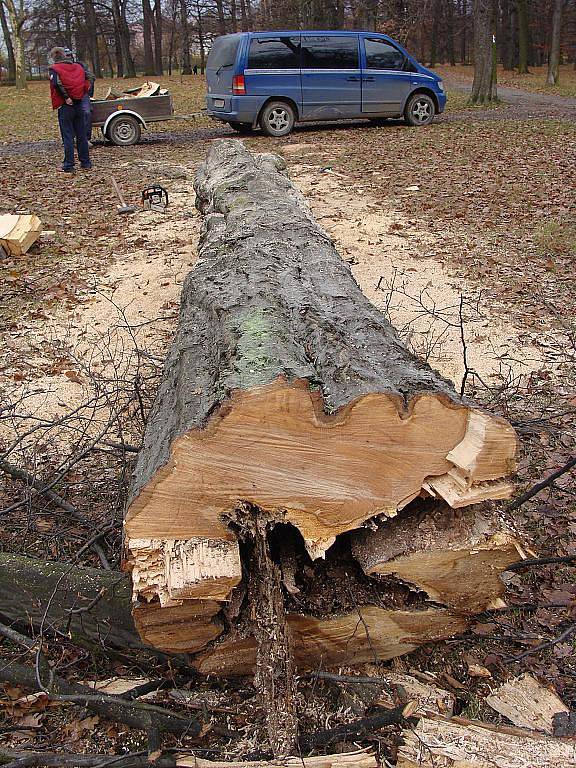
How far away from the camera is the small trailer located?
13.3 m

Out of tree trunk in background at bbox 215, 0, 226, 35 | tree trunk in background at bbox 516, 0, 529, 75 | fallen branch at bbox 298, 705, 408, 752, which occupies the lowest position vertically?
fallen branch at bbox 298, 705, 408, 752

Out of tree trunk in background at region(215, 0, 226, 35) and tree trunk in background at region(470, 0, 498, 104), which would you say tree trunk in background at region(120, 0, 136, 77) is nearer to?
tree trunk in background at region(215, 0, 226, 35)

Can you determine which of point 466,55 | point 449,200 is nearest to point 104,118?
point 449,200

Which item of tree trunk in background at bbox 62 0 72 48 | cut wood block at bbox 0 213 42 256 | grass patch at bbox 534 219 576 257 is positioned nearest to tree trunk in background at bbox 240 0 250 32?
tree trunk in background at bbox 62 0 72 48

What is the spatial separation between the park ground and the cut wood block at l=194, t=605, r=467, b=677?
16 centimetres

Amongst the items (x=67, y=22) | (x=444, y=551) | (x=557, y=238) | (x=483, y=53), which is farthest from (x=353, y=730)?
(x=67, y=22)

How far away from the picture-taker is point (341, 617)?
8.36 feet

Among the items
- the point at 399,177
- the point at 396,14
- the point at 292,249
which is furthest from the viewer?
the point at 396,14

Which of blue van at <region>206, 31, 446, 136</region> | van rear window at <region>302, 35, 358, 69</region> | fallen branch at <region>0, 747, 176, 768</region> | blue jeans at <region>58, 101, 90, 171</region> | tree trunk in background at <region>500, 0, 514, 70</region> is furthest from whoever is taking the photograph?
tree trunk in background at <region>500, 0, 514, 70</region>

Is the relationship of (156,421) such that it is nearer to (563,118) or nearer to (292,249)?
(292,249)

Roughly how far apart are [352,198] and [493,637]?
8049 millimetres

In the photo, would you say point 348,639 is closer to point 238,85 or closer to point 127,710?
point 127,710

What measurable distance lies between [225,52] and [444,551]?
13.7m

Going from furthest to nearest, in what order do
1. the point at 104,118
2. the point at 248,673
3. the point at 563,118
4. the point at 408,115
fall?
the point at 563,118 → the point at 408,115 → the point at 104,118 → the point at 248,673
